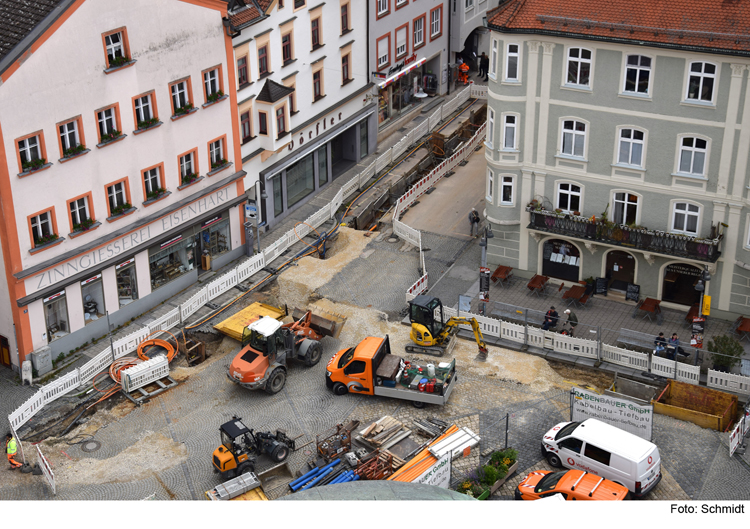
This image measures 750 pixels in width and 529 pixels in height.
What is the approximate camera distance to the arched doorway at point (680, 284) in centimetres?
5047

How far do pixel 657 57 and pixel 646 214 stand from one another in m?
7.77

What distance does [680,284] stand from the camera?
5106 centimetres

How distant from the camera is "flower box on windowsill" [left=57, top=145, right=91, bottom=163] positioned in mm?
46375

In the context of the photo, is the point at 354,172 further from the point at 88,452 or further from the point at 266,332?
the point at 88,452

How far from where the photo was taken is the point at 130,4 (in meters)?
47.7

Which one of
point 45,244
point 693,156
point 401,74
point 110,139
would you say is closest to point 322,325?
point 45,244

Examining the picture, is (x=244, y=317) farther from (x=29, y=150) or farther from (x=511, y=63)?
(x=511, y=63)

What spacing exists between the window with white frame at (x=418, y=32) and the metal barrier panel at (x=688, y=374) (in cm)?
3712

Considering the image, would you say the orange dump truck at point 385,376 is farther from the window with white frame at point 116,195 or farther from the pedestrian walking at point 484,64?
the pedestrian walking at point 484,64

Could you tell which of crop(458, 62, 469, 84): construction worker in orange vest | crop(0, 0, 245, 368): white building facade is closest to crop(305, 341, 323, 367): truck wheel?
crop(0, 0, 245, 368): white building facade

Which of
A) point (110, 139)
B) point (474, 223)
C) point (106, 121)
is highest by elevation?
point (106, 121)

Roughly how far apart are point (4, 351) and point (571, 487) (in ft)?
90.5

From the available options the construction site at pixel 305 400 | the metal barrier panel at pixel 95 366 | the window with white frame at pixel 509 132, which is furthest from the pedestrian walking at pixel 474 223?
the metal barrier panel at pixel 95 366

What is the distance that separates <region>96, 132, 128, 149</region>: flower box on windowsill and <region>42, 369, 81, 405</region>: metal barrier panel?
10.7 metres
